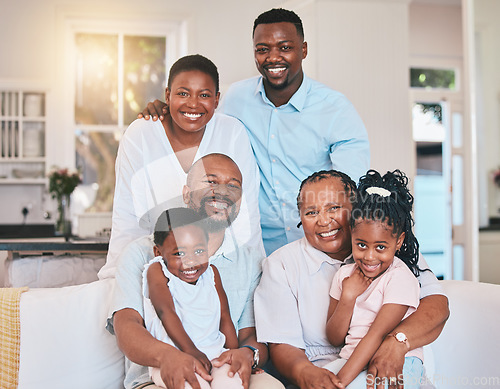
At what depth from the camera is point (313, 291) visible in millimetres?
1258

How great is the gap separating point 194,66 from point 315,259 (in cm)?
54

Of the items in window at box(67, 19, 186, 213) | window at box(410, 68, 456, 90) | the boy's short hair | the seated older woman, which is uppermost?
window at box(410, 68, 456, 90)

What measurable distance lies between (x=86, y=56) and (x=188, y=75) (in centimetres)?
148

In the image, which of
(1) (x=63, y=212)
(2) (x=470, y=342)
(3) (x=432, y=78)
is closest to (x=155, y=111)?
(2) (x=470, y=342)

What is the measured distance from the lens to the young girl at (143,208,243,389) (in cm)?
107

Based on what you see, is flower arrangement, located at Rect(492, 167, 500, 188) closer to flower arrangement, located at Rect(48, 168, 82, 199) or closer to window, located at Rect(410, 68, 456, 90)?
window, located at Rect(410, 68, 456, 90)

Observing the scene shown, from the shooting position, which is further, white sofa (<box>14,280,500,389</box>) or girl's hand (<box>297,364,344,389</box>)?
white sofa (<box>14,280,500,389</box>)

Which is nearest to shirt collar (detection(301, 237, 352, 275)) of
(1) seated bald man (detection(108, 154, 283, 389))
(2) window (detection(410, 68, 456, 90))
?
(1) seated bald man (detection(108, 154, 283, 389))

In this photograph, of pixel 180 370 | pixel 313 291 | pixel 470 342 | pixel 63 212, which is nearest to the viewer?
pixel 180 370

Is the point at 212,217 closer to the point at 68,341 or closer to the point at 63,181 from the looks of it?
the point at 68,341

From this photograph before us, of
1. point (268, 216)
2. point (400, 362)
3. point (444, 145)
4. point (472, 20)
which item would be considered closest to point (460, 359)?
point (400, 362)

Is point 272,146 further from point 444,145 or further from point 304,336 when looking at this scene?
point 444,145

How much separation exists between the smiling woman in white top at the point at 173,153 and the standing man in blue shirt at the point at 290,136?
0.14 m

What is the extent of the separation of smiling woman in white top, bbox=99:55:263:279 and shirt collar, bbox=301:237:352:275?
0.45 ft
